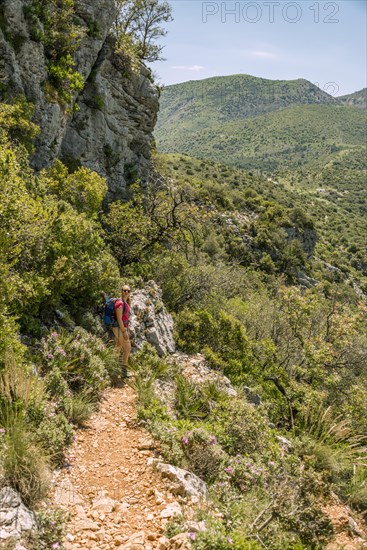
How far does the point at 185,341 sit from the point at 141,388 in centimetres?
389

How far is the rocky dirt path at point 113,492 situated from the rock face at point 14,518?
1.81 ft

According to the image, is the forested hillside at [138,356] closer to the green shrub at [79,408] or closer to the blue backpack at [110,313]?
the green shrub at [79,408]

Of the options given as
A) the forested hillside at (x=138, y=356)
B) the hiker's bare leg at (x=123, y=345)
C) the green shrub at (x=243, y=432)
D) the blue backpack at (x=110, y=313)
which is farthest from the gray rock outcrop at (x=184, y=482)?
the blue backpack at (x=110, y=313)

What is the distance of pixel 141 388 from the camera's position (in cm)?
782

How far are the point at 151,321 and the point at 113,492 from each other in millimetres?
5669

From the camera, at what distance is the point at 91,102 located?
16.2 metres

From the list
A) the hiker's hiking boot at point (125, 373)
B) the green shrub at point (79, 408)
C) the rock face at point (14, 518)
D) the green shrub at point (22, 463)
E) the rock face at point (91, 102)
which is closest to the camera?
the rock face at point (14, 518)

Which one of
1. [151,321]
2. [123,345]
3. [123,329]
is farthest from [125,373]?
[151,321]

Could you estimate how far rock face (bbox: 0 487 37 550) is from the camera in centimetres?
373

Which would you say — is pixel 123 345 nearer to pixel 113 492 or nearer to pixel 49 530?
pixel 113 492

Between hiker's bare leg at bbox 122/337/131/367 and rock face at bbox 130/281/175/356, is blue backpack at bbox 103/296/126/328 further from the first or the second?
rock face at bbox 130/281/175/356

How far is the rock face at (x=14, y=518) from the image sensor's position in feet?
12.2

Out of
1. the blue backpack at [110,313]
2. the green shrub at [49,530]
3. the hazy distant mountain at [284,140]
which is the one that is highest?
the hazy distant mountain at [284,140]

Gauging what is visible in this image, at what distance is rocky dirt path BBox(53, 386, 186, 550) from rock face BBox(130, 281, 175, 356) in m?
3.45
